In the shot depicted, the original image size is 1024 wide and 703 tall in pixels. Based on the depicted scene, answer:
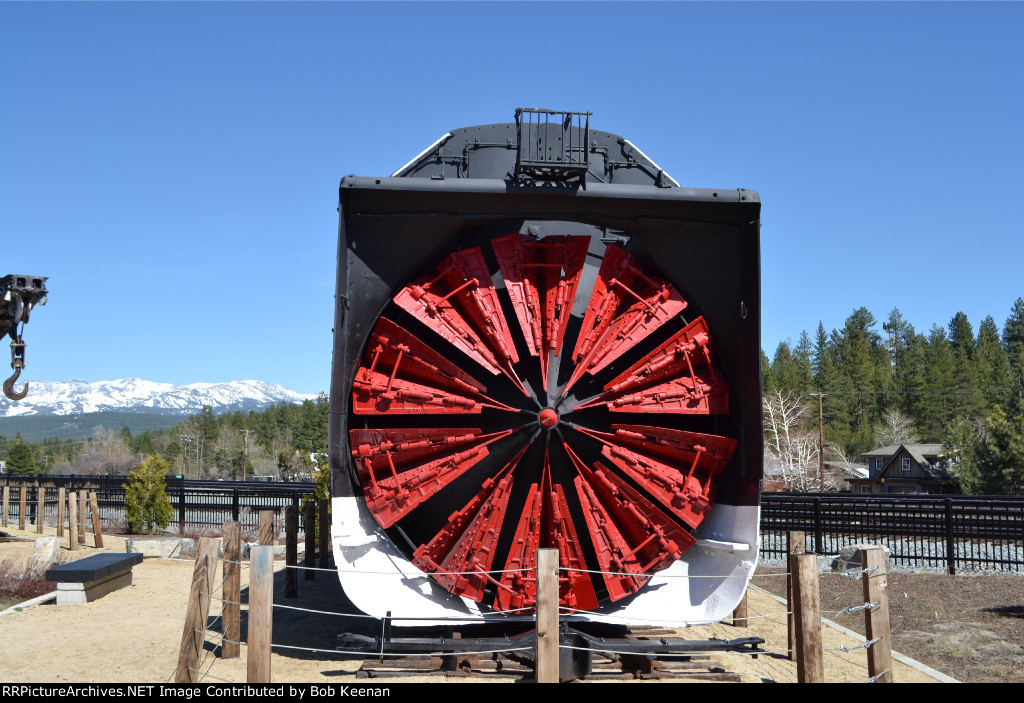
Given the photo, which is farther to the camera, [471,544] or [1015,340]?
[1015,340]

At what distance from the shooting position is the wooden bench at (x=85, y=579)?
33.9 ft

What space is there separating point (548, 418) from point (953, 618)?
257 inches

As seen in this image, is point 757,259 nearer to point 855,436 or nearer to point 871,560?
point 871,560

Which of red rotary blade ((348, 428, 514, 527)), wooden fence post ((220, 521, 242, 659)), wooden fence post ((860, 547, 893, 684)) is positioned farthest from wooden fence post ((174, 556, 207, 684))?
wooden fence post ((860, 547, 893, 684))

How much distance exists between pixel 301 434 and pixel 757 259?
84.2m

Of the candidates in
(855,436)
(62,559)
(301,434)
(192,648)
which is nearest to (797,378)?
(855,436)

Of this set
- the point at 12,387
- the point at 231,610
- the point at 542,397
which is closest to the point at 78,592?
the point at 12,387

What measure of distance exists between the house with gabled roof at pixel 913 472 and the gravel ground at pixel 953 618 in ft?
117

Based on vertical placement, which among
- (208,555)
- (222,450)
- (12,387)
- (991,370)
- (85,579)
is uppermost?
(991,370)

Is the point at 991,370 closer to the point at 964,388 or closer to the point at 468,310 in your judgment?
the point at 964,388

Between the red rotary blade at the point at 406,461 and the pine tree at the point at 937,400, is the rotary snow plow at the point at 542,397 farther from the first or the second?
the pine tree at the point at 937,400

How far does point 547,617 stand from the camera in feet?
18.4

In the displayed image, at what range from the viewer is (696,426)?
7.54 m

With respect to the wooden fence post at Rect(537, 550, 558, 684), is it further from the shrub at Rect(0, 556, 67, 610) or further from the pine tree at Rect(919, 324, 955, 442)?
the pine tree at Rect(919, 324, 955, 442)
